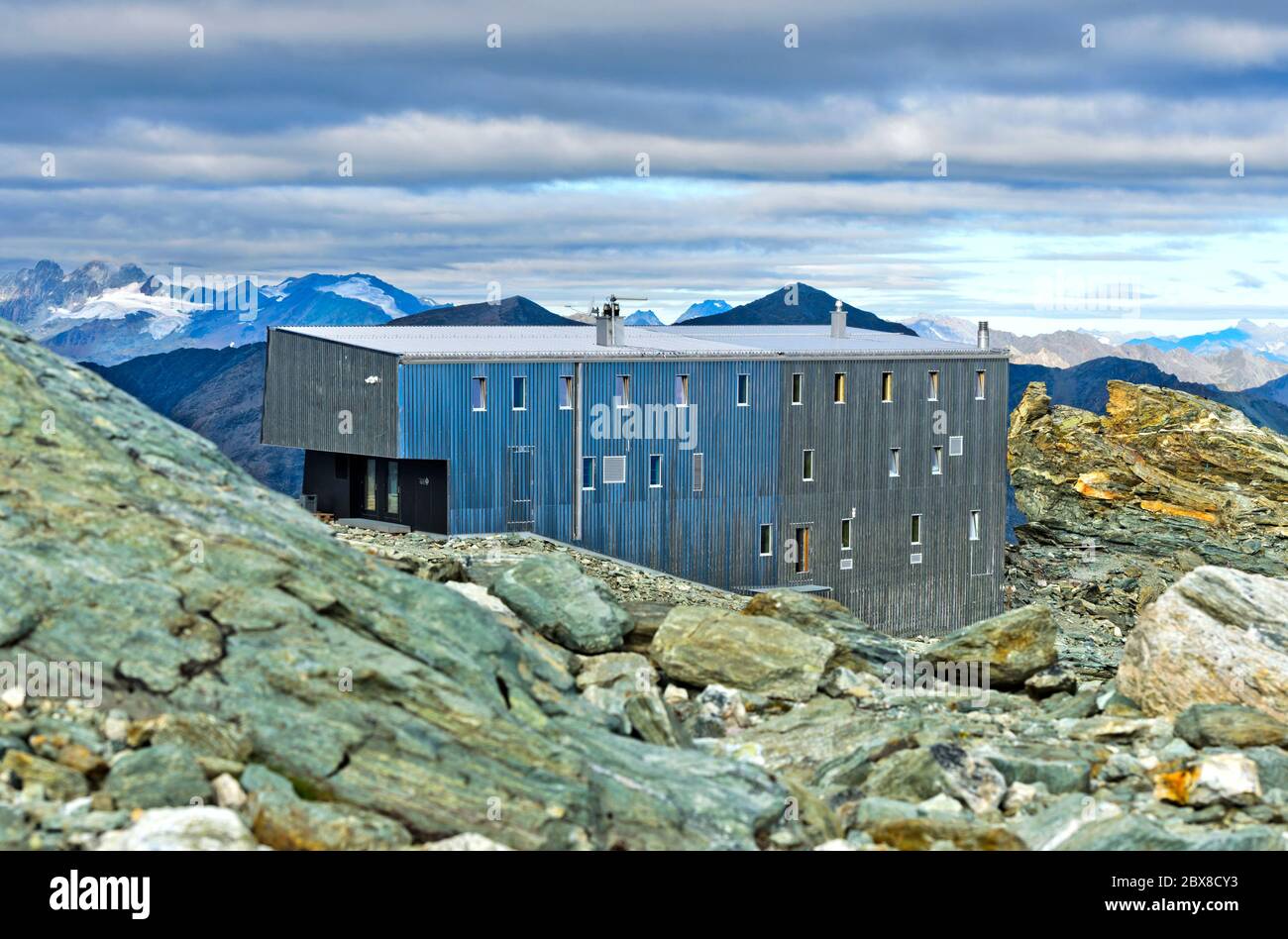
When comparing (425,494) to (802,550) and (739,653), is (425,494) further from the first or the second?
(739,653)

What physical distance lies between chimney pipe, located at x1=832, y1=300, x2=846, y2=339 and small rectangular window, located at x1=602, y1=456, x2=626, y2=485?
14.2 meters

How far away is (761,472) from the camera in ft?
164

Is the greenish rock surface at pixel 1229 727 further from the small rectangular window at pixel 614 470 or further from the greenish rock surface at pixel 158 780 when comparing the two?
the small rectangular window at pixel 614 470

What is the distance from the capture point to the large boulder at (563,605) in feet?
89.7

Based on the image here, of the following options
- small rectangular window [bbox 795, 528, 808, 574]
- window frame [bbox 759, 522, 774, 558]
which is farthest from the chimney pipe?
window frame [bbox 759, 522, 774, 558]

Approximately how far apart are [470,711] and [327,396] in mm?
28022

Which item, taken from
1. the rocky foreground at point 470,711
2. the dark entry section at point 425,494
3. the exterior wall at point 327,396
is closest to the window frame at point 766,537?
the dark entry section at point 425,494

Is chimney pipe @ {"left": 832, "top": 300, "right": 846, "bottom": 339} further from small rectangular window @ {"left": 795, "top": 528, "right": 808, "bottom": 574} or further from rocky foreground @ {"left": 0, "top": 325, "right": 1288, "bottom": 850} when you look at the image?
rocky foreground @ {"left": 0, "top": 325, "right": 1288, "bottom": 850}

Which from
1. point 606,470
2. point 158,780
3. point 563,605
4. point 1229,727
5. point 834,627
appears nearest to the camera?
point 158,780

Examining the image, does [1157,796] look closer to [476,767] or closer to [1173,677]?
[1173,677]

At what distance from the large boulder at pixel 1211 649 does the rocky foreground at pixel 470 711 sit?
5 cm

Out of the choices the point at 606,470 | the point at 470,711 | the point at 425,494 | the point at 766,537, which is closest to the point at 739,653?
the point at 470,711

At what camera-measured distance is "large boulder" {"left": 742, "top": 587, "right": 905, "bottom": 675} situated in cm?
3009
